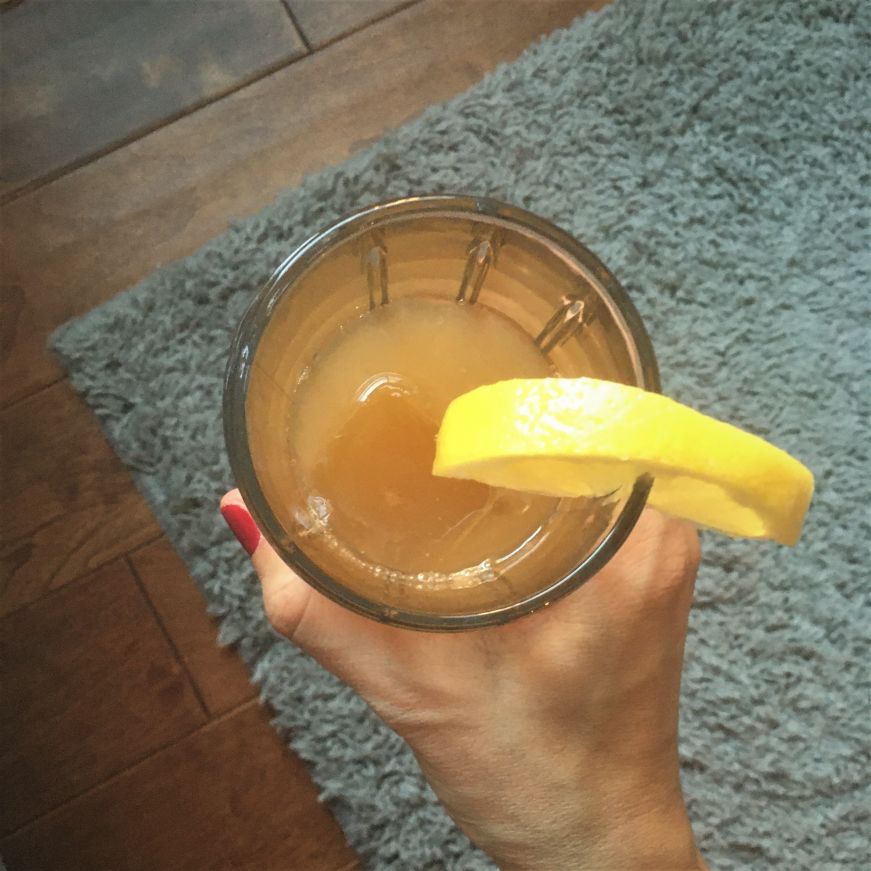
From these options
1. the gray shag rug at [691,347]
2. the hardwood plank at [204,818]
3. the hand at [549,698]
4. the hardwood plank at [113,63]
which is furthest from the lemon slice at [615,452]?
the hardwood plank at [113,63]

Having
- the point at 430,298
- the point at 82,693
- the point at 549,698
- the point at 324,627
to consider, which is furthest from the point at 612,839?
the point at 82,693

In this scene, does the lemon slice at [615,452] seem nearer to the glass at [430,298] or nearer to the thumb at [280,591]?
the glass at [430,298]

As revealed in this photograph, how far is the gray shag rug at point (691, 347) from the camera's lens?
32.8 inches

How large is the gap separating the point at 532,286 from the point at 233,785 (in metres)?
0.60

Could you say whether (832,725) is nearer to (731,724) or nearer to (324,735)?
(731,724)

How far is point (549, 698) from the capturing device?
552 millimetres

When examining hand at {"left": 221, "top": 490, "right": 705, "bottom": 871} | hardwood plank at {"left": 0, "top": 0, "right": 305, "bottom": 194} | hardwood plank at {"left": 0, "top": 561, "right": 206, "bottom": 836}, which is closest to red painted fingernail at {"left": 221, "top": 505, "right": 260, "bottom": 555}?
hand at {"left": 221, "top": 490, "right": 705, "bottom": 871}

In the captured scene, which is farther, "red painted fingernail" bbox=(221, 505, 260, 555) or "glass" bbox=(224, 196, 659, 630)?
"red painted fingernail" bbox=(221, 505, 260, 555)

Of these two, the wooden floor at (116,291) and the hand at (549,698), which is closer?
the hand at (549,698)

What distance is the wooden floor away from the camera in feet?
2.79

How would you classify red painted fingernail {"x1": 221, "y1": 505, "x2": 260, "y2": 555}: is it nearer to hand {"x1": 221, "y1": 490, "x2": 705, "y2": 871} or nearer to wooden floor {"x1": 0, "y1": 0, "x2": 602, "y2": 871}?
hand {"x1": 221, "y1": 490, "x2": 705, "y2": 871}

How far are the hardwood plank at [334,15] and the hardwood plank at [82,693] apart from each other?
1.93ft

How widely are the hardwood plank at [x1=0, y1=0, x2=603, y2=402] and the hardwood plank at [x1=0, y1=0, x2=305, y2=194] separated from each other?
0.09 feet

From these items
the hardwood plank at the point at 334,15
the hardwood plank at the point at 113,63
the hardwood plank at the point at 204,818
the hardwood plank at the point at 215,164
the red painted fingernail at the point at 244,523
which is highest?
the hardwood plank at the point at 113,63
